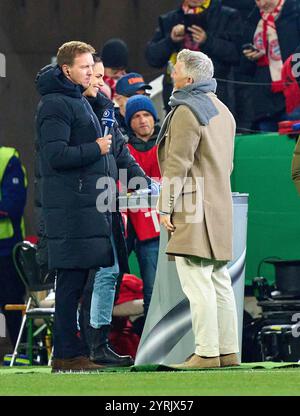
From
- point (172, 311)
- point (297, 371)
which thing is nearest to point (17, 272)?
point (172, 311)

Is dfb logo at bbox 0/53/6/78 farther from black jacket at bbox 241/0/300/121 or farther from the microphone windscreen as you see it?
the microphone windscreen

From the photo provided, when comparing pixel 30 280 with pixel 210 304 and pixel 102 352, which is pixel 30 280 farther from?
pixel 210 304

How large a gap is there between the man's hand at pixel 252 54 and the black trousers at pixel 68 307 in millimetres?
3756

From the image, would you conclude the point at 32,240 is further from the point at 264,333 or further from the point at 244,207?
the point at 244,207

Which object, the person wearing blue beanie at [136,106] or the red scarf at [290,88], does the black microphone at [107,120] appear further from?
the red scarf at [290,88]

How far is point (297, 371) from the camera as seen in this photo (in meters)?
11.6

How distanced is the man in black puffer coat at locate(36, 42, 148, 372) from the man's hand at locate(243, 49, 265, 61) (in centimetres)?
329

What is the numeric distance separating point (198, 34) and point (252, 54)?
71 centimetres

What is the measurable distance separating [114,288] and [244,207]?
106 cm

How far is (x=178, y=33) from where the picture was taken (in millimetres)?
15859

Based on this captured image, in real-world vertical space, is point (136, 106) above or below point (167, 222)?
above

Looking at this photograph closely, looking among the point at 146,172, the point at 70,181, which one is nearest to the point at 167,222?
the point at 70,181

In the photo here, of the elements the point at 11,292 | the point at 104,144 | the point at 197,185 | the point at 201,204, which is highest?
the point at 104,144

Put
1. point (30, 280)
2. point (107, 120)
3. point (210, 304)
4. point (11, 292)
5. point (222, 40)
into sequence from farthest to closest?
point (11, 292)
point (30, 280)
point (222, 40)
point (107, 120)
point (210, 304)
